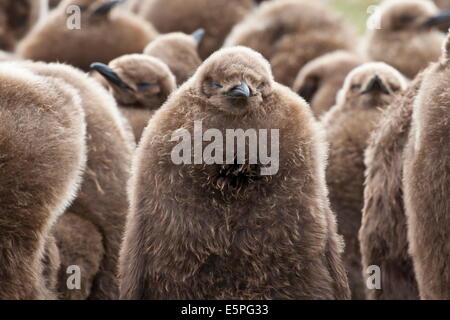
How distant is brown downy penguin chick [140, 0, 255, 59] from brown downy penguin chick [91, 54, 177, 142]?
1291mm

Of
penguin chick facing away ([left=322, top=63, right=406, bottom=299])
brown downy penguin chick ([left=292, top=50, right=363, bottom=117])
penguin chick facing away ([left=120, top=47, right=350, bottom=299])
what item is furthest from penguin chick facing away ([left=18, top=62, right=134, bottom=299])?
brown downy penguin chick ([left=292, top=50, right=363, bottom=117])

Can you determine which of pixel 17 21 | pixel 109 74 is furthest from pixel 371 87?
pixel 17 21

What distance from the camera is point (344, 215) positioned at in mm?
3338

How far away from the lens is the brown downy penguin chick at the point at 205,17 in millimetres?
5035

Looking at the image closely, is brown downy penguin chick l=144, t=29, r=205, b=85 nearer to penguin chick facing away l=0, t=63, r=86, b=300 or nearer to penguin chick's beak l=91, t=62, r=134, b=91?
penguin chick's beak l=91, t=62, r=134, b=91

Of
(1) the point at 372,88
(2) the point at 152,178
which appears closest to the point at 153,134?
(2) the point at 152,178

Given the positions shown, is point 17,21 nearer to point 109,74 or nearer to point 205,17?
point 205,17

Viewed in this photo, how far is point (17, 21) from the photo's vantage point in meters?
5.23

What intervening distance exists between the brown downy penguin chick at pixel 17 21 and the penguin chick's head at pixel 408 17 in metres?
1.83

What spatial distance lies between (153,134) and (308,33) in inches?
79.6

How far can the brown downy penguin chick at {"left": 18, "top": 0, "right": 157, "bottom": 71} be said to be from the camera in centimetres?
443

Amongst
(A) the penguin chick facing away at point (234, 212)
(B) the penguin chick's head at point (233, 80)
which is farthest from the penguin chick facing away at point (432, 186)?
(B) the penguin chick's head at point (233, 80)

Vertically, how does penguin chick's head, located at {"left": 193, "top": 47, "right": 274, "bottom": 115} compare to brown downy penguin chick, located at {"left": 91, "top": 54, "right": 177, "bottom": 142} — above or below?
below
